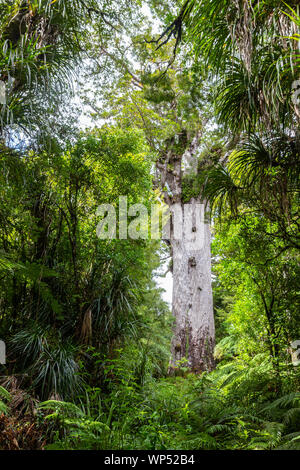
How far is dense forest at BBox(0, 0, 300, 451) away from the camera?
8.18 ft

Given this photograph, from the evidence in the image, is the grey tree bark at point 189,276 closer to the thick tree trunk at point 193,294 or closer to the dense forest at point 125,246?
the thick tree trunk at point 193,294

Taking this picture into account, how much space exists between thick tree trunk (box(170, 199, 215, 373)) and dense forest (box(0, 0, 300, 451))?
4.20 feet

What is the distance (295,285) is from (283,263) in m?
0.32

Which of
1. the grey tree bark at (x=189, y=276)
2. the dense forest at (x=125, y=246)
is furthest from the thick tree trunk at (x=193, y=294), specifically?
the dense forest at (x=125, y=246)

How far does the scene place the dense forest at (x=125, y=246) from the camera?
2492 mm

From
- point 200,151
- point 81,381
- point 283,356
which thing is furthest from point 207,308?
point 81,381

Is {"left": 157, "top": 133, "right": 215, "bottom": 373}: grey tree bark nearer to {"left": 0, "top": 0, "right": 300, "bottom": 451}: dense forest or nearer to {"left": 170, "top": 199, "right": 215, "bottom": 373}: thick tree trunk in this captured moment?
{"left": 170, "top": 199, "right": 215, "bottom": 373}: thick tree trunk

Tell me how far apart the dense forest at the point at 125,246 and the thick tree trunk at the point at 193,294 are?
128 centimetres

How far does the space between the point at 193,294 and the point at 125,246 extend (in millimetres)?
3366

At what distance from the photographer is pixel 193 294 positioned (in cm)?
673

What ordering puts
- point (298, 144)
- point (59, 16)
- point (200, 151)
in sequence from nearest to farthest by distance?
point (298, 144) < point (59, 16) < point (200, 151)

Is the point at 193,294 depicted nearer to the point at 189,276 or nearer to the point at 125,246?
the point at 189,276
